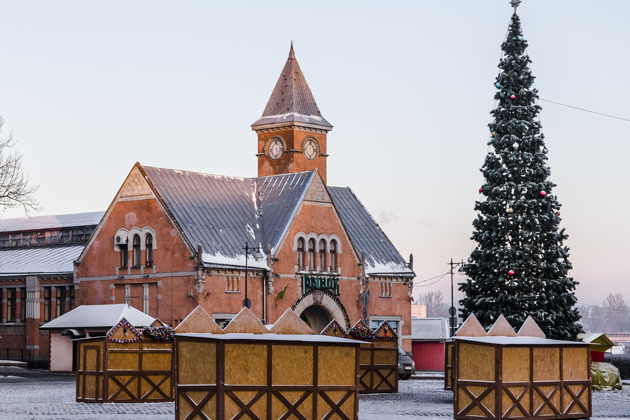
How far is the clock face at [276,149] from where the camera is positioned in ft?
269

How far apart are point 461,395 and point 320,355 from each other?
6.30m

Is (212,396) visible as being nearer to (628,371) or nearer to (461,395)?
(461,395)

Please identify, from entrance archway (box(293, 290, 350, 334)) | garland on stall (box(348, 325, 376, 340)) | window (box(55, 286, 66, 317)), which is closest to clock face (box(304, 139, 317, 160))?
entrance archway (box(293, 290, 350, 334))

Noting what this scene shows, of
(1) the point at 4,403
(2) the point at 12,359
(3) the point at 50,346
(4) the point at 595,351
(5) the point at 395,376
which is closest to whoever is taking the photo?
(1) the point at 4,403

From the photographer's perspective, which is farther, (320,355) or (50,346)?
(50,346)

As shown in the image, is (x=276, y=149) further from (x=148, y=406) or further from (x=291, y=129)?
(x=148, y=406)

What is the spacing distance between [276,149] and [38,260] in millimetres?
18171

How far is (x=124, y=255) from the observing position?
6612 cm

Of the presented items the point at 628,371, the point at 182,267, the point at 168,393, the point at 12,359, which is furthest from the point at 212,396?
the point at 12,359

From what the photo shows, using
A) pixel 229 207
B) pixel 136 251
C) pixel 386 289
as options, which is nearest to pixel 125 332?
pixel 136 251

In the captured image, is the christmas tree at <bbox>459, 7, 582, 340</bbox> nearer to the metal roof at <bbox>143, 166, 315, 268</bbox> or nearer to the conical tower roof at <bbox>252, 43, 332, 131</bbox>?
the metal roof at <bbox>143, 166, 315, 268</bbox>

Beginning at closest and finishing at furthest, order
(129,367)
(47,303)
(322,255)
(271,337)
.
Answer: (271,337), (129,367), (47,303), (322,255)

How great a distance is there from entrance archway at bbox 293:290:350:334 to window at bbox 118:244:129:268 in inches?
412

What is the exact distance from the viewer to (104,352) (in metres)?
35.6
